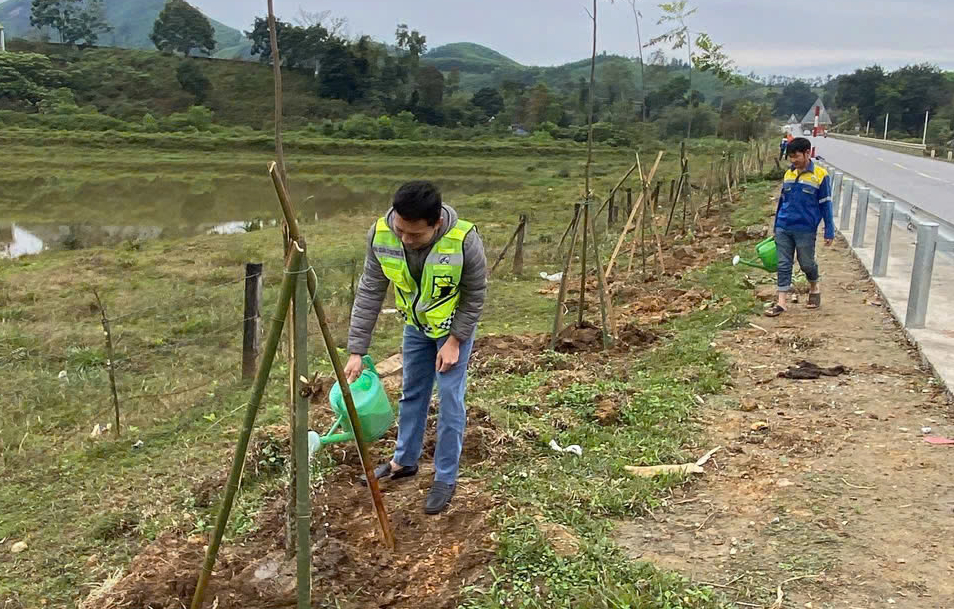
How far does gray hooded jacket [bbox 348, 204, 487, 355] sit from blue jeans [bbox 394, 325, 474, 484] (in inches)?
4.8

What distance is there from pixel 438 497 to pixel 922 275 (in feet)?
14.5

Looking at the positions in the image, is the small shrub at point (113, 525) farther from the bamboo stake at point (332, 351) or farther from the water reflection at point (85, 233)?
the water reflection at point (85, 233)

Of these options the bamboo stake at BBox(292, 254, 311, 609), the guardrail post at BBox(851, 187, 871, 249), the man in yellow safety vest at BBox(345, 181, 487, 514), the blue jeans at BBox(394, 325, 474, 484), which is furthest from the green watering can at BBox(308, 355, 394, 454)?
the guardrail post at BBox(851, 187, 871, 249)

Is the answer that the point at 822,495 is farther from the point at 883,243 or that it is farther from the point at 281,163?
the point at 883,243

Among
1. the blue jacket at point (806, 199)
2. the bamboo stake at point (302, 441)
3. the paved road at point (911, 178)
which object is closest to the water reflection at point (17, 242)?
the blue jacket at point (806, 199)

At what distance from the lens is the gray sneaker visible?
3303 mm

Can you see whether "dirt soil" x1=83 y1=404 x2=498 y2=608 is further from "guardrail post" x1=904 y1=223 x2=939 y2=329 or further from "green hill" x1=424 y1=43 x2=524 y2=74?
"green hill" x1=424 y1=43 x2=524 y2=74

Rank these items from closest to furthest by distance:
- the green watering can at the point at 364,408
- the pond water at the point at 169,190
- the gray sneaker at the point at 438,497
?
the green watering can at the point at 364,408 → the gray sneaker at the point at 438,497 → the pond water at the point at 169,190

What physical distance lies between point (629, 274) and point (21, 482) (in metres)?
6.64

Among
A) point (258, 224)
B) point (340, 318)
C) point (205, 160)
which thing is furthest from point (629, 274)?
point (205, 160)

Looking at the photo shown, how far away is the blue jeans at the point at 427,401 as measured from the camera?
10.9 feet

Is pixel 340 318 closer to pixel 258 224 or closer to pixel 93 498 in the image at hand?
pixel 93 498

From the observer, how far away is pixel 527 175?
33.3 metres

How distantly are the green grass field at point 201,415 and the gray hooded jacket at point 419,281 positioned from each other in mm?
846
